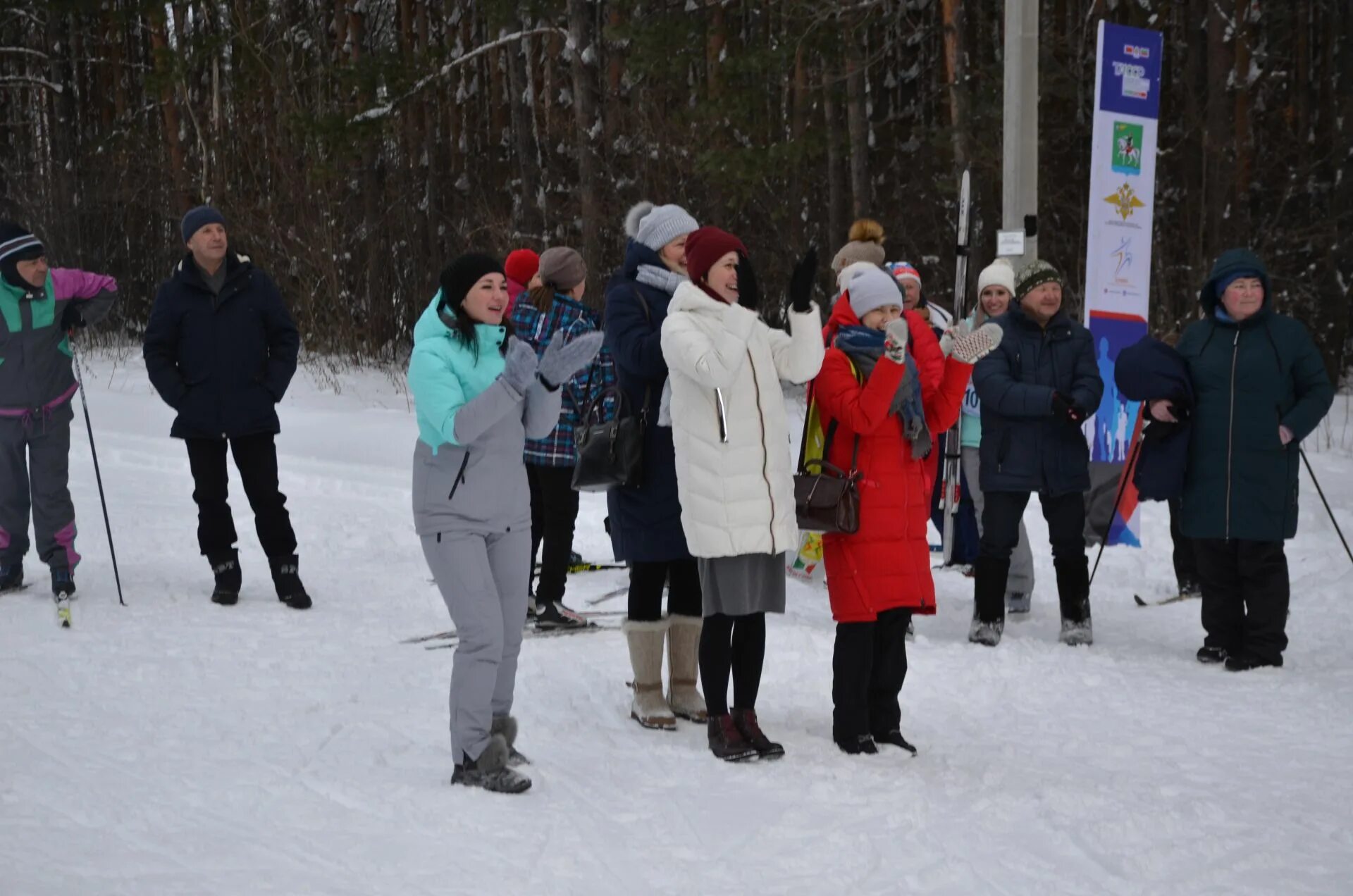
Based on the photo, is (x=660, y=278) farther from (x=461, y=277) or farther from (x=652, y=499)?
(x=461, y=277)

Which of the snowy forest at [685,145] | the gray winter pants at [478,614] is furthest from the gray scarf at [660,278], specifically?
the snowy forest at [685,145]

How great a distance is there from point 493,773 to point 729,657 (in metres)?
0.94

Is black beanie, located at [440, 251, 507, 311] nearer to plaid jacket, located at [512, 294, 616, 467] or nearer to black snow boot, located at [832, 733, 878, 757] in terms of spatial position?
black snow boot, located at [832, 733, 878, 757]

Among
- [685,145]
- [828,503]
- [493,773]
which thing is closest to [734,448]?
[828,503]

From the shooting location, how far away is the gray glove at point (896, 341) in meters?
4.95

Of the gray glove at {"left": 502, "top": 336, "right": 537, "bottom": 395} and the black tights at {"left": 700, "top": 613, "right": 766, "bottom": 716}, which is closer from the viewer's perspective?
the gray glove at {"left": 502, "top": 336, "right": 537, "bottom": 395}

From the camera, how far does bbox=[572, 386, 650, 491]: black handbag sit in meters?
5.34

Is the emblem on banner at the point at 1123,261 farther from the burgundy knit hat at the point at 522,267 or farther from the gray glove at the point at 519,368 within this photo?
the gray glove at the point at 519,368

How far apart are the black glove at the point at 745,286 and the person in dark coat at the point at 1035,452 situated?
2380 mm

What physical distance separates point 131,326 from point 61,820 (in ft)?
85.1

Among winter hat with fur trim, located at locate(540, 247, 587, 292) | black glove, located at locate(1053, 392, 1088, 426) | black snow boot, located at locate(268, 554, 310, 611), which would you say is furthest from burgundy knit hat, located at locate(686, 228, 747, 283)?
black snow boot, located at locate(268, 554, 310, 611)

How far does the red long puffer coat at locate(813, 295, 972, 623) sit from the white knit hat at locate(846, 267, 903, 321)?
19 cm

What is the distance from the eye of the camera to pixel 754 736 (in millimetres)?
5109

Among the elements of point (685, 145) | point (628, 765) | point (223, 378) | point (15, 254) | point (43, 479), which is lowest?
point (628, 765)
